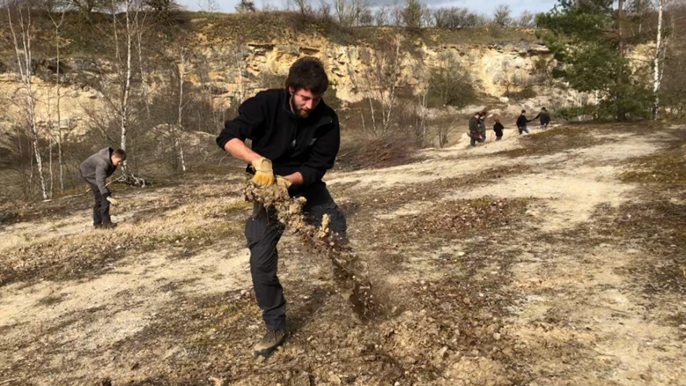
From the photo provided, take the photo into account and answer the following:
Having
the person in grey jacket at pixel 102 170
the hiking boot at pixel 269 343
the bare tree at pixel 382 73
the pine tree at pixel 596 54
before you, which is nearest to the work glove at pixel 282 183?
the hiking boot at pixel 269 343

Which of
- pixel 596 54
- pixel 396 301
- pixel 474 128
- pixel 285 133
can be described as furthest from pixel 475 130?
pixel 285 133

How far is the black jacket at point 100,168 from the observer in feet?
24.2

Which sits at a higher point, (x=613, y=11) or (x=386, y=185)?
(x=613, y=11)

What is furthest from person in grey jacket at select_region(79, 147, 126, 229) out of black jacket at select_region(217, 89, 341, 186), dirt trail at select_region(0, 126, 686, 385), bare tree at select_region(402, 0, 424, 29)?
bare tree at select_region(402, 0, 424, 29)

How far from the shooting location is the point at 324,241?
10.3 feet

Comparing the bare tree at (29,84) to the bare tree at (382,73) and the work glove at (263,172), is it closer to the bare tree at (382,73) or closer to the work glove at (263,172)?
the work glove at (263,172)

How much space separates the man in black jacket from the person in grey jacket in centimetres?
548

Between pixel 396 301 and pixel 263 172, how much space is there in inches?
71.0

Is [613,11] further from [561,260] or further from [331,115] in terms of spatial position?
[331,115]

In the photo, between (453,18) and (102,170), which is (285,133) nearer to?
(102,170)

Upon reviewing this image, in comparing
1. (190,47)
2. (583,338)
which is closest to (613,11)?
(583,338)

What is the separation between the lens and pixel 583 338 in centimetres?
293

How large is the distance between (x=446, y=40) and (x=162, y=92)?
26893 millimetres

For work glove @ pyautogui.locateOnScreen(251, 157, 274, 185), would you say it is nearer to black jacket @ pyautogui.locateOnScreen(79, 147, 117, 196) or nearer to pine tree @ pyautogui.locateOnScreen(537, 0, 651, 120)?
black jacket @ pyautogui.locateOnScreen(79, 147, 117, 196)
